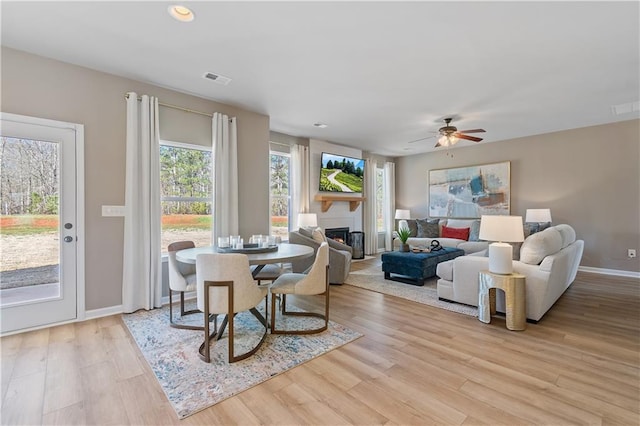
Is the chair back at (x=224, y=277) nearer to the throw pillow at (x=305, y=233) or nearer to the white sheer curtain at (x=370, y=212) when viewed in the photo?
the throw pillow at (x=305, y=233)

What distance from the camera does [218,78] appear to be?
132 inches

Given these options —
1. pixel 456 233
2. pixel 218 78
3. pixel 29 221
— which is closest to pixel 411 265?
pixel 456 233

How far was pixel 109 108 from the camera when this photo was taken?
3.24 m

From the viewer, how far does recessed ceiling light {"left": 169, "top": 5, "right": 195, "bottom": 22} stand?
2.18 m

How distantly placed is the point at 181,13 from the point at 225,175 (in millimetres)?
2107

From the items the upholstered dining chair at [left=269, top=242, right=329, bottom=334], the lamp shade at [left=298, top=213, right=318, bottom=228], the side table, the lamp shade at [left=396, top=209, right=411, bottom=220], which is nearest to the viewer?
the upholstered dining chair at [left=269, top=242, right=329, bottom=334]

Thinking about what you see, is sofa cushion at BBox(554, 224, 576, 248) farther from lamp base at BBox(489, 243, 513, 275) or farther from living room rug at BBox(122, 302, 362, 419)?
living room rug at BBox(122, 302, 362, 419)

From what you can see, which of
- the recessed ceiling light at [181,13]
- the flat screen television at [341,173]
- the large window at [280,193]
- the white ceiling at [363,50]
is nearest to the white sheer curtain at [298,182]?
the large window at [280,193]

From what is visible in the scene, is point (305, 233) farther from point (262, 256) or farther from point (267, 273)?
point (262, 256)

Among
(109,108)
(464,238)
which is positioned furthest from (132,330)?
(464,238)

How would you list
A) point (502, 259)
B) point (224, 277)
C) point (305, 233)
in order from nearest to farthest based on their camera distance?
point (224, 277) < point (502, 259) < point (305, 233)

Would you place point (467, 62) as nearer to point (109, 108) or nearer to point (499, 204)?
point (109, 108)

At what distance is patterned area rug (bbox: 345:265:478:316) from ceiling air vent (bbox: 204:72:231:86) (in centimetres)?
340

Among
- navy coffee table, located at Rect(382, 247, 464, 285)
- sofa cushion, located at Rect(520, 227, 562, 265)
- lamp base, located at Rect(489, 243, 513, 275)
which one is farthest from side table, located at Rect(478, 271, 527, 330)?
navy coffee table, located at Rect(382, 247, 464, 285)
